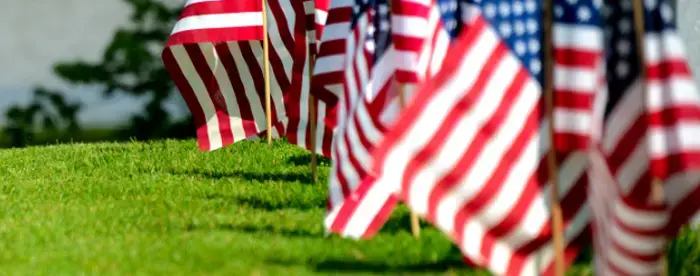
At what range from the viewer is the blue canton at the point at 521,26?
639 cm

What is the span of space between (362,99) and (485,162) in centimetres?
194

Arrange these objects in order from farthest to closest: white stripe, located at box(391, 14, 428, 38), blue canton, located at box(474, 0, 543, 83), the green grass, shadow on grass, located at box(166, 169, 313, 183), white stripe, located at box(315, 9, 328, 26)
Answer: shadow on grass, located at box(166, 169, 313, 183), white stripe, located at box(315, 9, 328, 26), white stripe, located at box(391, 14, 428, 38), the green grass, blue canton, located at box(474, 0, 543, 83)

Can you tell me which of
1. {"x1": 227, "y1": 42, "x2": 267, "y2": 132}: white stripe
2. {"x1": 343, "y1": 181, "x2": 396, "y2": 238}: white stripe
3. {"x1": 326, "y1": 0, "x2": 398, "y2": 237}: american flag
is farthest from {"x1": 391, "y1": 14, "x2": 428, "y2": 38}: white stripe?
{"x1": 227, "y1": 42, "x2": 267, "y2": 132}: white stripe

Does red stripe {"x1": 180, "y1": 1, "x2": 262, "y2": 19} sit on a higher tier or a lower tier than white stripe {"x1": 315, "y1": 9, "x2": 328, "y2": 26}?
lower

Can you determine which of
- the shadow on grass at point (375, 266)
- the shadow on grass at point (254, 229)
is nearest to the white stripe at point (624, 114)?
the shadow on grass at point (375, 266)

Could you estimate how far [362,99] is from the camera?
742 cm

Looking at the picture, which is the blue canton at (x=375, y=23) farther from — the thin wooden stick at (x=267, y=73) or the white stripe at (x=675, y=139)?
the thin wooden stick at (x=267, y=73)

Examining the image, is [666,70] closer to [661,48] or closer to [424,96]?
[661,48]

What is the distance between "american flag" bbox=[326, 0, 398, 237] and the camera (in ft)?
24.3

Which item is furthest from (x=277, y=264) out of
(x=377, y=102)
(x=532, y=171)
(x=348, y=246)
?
(x=532, y=171)

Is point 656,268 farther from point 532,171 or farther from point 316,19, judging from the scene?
point 316,19

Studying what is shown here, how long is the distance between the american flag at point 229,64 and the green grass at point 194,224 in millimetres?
498

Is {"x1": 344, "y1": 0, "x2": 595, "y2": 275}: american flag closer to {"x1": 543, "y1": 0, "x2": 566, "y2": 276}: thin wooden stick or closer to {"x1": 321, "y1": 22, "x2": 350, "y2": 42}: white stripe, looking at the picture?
{"x1": 543, "y1": 0, "x2": 566, "y2": 276}: thin wooden stick

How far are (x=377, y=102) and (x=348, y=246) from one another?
0.88 m
